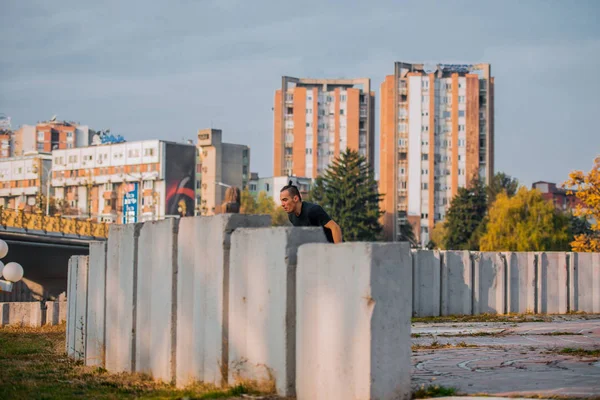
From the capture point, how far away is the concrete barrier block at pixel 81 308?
15781 mm

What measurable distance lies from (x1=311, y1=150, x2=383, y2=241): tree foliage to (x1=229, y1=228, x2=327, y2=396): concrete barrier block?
96.0 metres

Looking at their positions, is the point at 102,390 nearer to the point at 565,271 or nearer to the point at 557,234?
the point at 565,271

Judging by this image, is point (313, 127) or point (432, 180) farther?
point (313, 127)

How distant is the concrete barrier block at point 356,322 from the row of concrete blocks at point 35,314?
68.4ft

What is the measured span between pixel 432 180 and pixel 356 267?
538ft

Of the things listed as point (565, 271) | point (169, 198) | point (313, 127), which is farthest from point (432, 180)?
point (565, 271)

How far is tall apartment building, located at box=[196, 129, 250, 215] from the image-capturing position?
173 metres

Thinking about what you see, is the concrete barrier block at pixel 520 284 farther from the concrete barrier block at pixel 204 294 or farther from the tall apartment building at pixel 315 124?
the tall apartment building at pixel 315 124

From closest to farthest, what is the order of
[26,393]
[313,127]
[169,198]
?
[26,393] < [169,198] < [313,127]

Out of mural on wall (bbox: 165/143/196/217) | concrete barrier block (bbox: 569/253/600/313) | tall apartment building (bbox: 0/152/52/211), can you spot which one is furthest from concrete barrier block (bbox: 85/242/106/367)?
tall apartment building (bbox: 0/152/52/211)

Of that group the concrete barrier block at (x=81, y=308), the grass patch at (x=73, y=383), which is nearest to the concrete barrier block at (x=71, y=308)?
the grass patch at (x=73, y=383)

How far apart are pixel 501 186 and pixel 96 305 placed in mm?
128292

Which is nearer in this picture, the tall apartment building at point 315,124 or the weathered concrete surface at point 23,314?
the weathered concrete surface at point 23,314

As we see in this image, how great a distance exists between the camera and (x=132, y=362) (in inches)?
508
